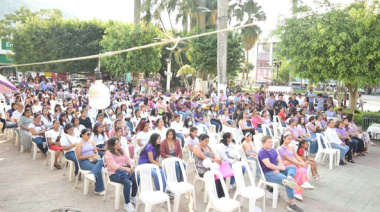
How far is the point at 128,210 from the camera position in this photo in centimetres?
484

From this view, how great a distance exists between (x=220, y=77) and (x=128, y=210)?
442 inches

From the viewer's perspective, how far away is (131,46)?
19906 mm

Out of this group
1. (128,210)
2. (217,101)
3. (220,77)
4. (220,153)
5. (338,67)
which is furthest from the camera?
(220,77)

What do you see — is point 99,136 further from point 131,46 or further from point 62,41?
point 62,41

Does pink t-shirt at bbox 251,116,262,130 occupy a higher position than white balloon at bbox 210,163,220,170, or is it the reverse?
pink t-shirt at bbox 251,116,262,130

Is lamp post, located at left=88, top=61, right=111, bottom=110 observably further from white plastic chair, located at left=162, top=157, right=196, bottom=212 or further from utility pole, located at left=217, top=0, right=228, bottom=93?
utility pole, located at left=217, top=0, right=228, bottom=93

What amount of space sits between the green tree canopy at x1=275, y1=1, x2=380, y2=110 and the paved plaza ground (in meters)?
4.83

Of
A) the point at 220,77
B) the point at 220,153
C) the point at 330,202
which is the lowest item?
the point at 330,202

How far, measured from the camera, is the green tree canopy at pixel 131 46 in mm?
19734

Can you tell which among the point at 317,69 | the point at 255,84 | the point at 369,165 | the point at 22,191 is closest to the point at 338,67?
the point at 317,69

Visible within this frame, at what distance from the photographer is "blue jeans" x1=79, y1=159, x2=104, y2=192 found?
17.4 ft

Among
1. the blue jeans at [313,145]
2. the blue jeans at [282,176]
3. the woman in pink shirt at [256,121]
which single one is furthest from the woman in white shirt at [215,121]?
the blue jeans at [282,176]

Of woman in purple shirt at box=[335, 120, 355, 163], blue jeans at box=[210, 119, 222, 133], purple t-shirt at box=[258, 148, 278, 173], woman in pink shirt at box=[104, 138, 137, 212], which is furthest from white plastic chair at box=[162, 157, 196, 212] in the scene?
woman in purple shirt at box=[335, 120, 355, 163]

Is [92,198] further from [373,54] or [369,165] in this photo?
[373,54]
